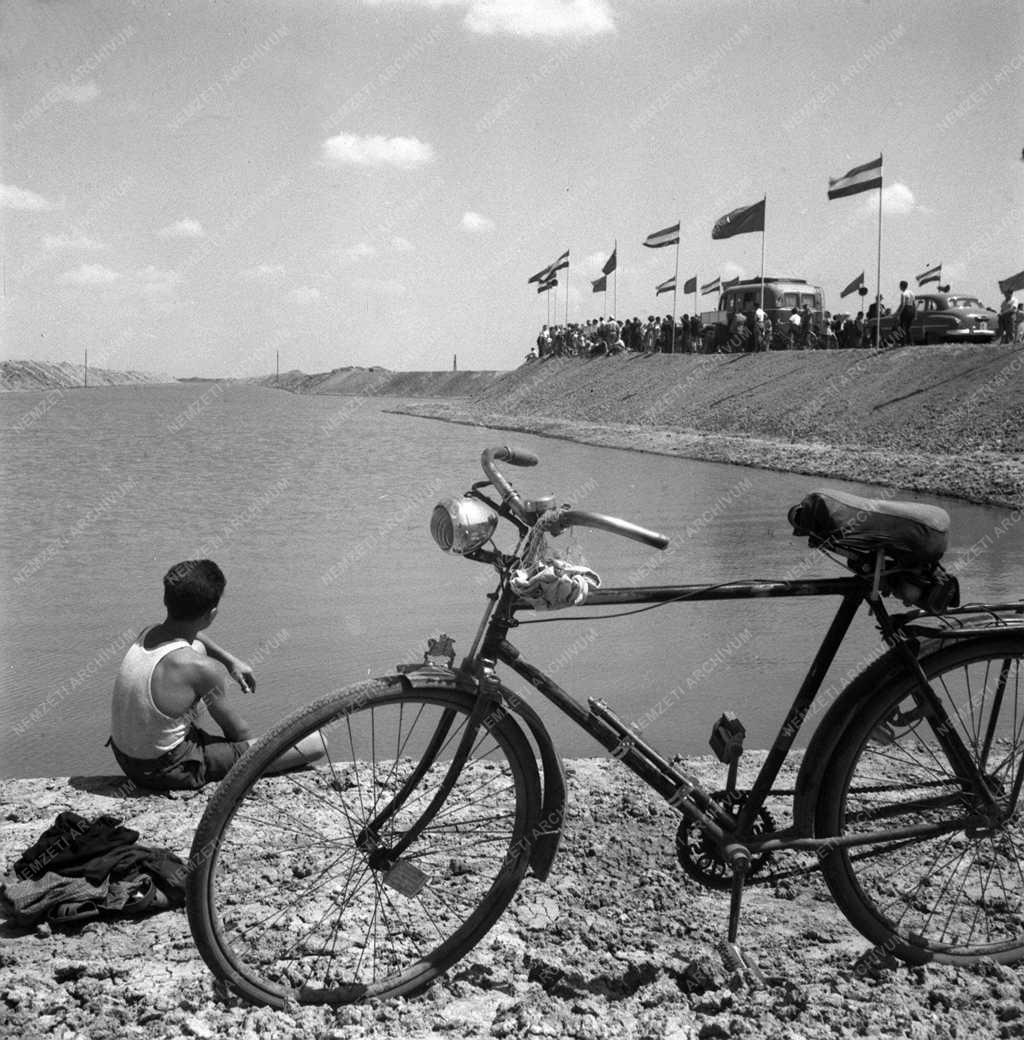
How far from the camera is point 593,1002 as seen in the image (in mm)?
2855

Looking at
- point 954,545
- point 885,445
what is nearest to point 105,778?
point 954,545

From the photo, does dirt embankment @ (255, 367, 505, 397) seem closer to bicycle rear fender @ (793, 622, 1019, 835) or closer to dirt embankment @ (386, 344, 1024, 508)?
dirt embankment @ (386, 344, 1024, 508)

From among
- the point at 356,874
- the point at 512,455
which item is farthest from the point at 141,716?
the point at 512,455

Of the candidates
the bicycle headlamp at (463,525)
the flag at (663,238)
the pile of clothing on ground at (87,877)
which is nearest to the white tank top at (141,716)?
the pile of clothing on ground at (87,877)

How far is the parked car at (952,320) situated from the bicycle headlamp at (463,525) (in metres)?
29.7

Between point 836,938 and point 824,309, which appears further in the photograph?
point 824,309

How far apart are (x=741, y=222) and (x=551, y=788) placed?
35823mm

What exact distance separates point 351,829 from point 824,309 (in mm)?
37819

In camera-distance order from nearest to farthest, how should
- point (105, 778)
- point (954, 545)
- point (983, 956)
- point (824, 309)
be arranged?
point (983, 956), point (105, 778), point (954, 545), point (824, 309)

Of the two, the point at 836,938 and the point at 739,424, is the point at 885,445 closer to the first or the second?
the point at 739,424

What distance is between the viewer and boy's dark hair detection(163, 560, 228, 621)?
14.2 feet

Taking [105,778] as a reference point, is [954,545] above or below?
above

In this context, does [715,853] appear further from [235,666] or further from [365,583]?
[365,583]

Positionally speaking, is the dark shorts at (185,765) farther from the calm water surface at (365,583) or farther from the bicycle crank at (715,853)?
the bicycle crank at (715,853)
